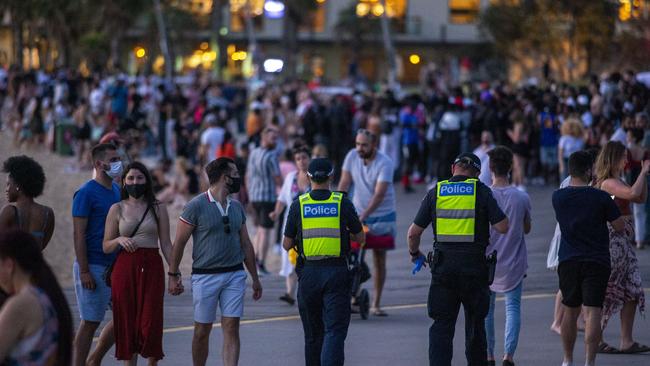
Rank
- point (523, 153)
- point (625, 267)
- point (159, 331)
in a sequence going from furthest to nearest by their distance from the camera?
point (523, 153) → point (625, 267) → point (159, 331)

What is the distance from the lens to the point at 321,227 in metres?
10.0

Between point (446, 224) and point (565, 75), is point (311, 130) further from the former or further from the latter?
point (565, 75)

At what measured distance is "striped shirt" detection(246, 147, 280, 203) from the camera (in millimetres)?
Answer: 17219

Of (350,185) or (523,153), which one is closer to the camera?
(350,185)

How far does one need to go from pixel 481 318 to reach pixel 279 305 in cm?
523

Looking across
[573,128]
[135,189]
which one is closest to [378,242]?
[135,189]

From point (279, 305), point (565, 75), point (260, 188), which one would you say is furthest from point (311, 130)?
point (565, 75)

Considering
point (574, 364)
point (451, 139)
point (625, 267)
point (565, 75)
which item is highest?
point (565, 75)

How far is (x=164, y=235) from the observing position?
9961 millimetres

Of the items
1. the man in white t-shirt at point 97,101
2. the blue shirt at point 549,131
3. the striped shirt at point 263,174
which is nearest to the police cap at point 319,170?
the striped shirt at point 263,174

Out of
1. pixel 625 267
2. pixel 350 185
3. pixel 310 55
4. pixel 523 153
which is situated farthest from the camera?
pixel 310 55

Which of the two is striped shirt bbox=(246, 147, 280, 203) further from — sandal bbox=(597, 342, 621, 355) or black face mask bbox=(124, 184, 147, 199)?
black face mask bbox=(124, 184, 147, 199)

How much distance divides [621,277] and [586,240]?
1121mm

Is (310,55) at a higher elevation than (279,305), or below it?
higher
